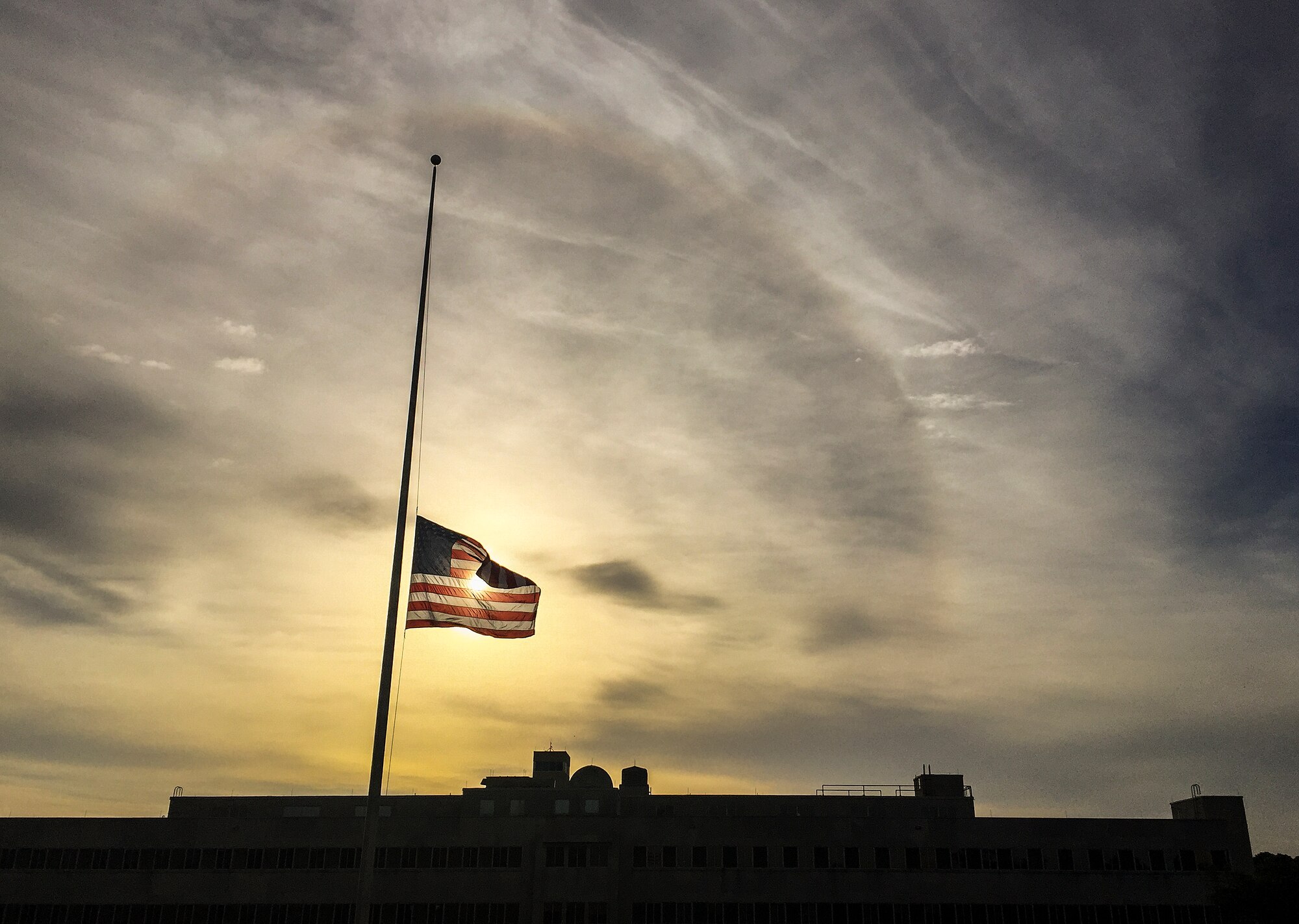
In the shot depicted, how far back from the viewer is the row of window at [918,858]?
80.6 meters

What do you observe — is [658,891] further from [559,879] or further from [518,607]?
[518,607]

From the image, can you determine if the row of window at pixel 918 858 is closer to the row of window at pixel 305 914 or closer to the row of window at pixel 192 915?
the row of window at pixel 305 914

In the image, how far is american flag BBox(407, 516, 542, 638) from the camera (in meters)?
30.0

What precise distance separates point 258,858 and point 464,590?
6278 cm

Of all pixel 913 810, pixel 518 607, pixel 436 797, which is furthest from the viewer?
pixel 913 810

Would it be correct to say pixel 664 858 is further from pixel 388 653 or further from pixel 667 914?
pixel 388 653

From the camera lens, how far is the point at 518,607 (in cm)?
3216

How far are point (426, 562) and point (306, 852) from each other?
202 feet

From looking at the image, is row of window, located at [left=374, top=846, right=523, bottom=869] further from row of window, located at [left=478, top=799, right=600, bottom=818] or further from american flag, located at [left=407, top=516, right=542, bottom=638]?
american flag, located at [left=407, top=516, right=542, bottom=638]

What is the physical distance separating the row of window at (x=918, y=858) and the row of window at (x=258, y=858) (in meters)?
13.1

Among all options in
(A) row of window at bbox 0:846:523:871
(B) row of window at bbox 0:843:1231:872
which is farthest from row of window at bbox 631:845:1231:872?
(A) row of window at bbox 0:846:523:871

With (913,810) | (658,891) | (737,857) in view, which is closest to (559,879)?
(658,891)

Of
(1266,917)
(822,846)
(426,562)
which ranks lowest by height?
(1266,917)

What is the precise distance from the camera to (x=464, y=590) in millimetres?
30859
